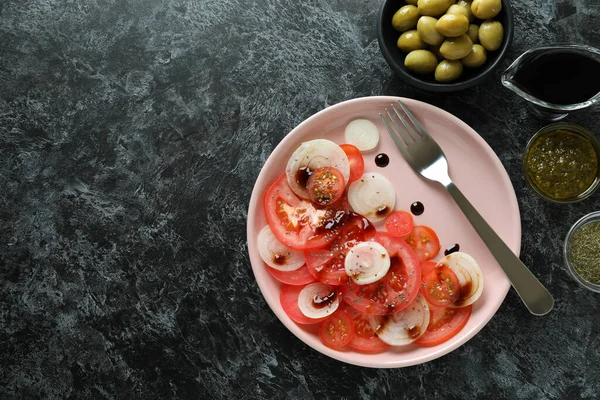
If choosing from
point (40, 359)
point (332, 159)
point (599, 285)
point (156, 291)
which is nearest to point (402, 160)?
point (332, 159)

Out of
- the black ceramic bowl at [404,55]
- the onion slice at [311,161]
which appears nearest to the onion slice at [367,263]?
the onion slice at [311,161]

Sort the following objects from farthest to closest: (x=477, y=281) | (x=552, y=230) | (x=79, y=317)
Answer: (x=79, y=317) → (x=552, y=230) → (x=477, y=281)

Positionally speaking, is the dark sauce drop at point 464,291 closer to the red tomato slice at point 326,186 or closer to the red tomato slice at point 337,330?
the red tomato slice at point 337,330

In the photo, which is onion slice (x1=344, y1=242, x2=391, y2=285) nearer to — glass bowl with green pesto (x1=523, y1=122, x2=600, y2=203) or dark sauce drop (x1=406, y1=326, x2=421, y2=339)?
dark sauce drop (x1=406, y1=326, x2=421, y2=339)

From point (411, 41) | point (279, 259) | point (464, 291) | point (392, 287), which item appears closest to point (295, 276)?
point (279, 259)

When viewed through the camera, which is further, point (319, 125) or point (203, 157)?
point (203, 157)

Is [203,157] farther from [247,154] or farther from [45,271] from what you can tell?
[45,271]

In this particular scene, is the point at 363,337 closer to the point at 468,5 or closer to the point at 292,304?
the point at 292,304
